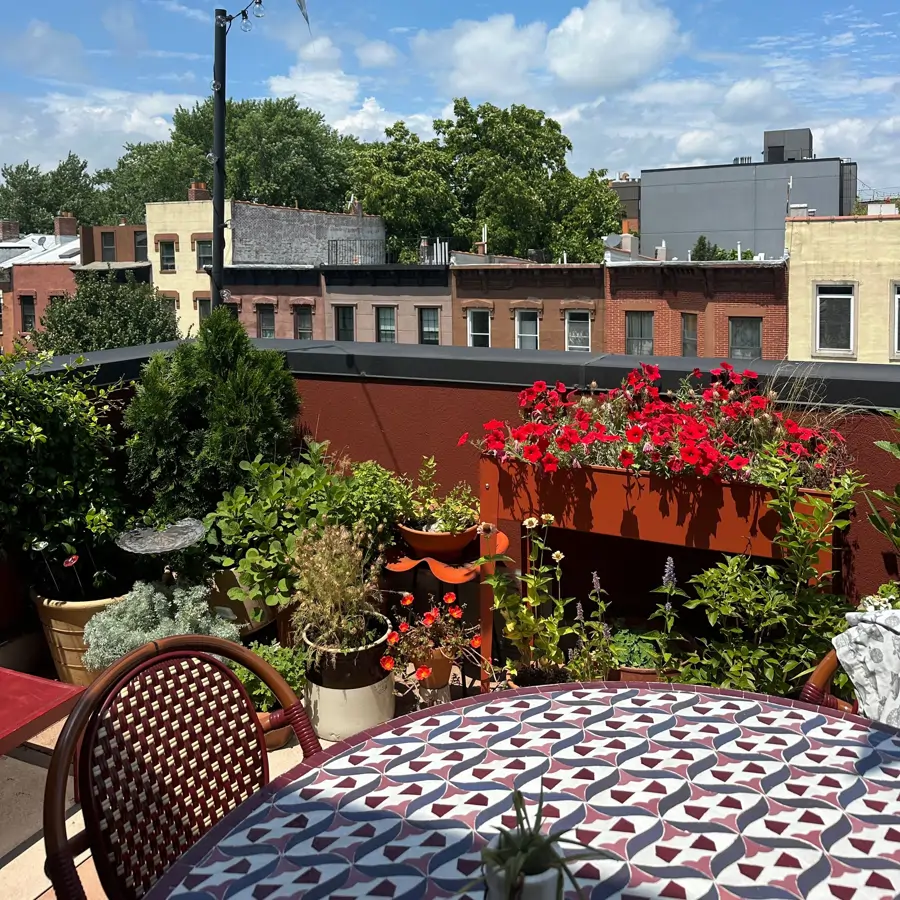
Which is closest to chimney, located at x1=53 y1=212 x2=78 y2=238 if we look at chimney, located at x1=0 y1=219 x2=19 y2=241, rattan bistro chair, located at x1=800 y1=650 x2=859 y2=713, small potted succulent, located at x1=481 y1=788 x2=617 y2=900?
chimney, located at x1=0 y1=219 x2=19 y2=241

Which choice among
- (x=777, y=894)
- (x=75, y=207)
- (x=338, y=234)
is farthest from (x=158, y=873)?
(x=75, y=207)

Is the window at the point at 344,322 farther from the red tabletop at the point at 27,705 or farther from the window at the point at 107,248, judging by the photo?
the red tabletop at the point at 27,705

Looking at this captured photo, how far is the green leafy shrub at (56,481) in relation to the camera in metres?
4.29

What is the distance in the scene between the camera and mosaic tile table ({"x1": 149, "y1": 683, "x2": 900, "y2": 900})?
1.55 m

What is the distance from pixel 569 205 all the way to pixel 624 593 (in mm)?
42988

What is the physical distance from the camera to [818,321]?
70.4 ft

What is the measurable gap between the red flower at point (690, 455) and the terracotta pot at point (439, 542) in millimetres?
1300

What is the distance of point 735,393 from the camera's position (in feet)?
12.2

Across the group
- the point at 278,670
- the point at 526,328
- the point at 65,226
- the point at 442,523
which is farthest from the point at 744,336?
the point at 65,226

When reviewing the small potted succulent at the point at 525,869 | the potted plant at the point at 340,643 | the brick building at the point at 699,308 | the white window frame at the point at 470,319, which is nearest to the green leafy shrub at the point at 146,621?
the potted plant at the point at 340,643

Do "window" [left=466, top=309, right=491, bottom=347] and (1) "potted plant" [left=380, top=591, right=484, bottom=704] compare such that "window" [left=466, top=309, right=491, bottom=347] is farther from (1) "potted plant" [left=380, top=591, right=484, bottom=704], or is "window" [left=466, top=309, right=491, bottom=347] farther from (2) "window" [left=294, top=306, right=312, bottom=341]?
(1) "potted plant" [left=380, top=591, right=484, bottom=704]

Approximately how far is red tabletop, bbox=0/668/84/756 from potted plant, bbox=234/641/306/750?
4.55ft

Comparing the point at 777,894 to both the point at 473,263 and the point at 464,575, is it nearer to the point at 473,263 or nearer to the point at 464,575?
the point at 464,575

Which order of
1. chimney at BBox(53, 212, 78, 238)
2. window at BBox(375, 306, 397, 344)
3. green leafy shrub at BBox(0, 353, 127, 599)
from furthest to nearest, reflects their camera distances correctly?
chimney at BBox(53, 212, 78, 238)
window at BBox(375, 306, 397, 344)
green leafy shrub at BBox(0, 353, 127, 599)
